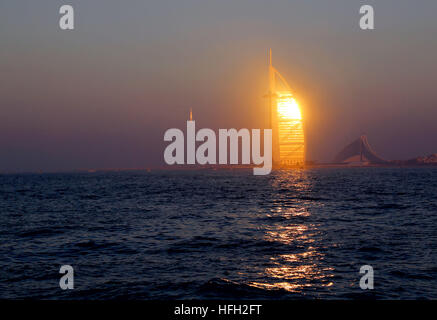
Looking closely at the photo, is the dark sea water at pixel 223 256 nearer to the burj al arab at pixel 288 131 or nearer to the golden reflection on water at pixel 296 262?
the golden reflection on water at pixel 296 262

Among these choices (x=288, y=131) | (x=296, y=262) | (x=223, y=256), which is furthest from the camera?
(x=288, y=131)

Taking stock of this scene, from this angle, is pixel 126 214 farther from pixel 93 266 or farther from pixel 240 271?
pixel 240 271

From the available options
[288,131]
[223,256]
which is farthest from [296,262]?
[288,131]

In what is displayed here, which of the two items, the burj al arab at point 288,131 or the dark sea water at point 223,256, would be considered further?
the burj al arab at point 288,131

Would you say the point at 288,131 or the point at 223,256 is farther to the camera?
the point at 288,131

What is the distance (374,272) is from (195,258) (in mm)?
6173

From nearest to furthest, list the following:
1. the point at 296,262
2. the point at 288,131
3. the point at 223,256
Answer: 1. the point at 296,262
2. the point at 223,256
3. the point at 288,131

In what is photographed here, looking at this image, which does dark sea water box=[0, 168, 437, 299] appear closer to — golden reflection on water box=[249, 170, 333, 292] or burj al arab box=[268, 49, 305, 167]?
golden reflection on water box=[249, 170, 333, 292]

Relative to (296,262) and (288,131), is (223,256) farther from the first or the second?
(288,131)

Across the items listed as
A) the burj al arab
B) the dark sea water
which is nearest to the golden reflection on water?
the dark sea water

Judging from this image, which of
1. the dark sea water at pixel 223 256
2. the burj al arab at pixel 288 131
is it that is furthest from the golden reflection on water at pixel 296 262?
the burj al arab at pixel 288 131

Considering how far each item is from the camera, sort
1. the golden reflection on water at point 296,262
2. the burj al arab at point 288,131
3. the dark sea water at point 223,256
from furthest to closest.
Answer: the burj al arab at point 288,131
the golden reflection on water at point 296,262
the dark sea water at point 223,256
